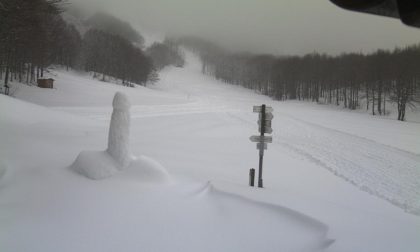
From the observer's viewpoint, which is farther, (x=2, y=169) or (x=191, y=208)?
(x=2, y=169)

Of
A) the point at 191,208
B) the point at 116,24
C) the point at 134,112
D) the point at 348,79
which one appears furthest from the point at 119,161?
the point at 116,24

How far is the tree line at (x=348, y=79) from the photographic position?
2347 inches

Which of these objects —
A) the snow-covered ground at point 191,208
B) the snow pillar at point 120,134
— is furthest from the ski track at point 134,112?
the snow pillar at point 120,134

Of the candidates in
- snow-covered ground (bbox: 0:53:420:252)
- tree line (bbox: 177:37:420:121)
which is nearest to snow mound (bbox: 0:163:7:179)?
snow-covered ground (bbox: 0:53:420:252)

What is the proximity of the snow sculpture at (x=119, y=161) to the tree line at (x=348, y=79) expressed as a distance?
179 feet

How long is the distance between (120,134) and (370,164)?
10318 mm

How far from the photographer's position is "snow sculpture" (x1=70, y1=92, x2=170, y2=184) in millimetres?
6449

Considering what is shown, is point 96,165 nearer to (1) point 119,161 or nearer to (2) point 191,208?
(1) point 119,161

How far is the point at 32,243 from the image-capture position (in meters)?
4.24

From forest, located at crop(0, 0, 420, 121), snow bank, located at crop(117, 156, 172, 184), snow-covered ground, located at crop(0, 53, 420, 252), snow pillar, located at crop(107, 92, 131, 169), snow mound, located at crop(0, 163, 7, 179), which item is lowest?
snow-covered ground, located at crop(0, 53, 420, 252)

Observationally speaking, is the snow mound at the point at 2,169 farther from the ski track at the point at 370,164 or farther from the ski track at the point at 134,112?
the ski track at the point at 134,112

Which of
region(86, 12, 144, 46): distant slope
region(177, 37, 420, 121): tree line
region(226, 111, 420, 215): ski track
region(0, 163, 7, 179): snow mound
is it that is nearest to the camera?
region(0, 163, 7, 179): snow mound

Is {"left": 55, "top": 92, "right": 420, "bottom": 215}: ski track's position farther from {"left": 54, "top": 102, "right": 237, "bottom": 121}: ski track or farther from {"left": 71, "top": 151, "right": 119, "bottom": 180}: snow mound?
{"left": 54, "top": 102, "right": 237, "bottom": 121}: ski track

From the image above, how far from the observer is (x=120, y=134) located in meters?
6.74
